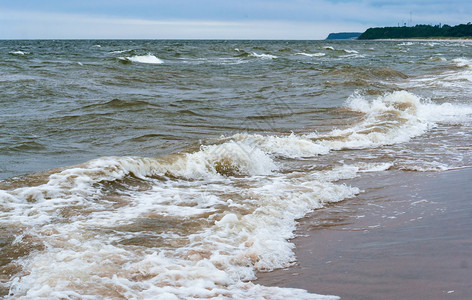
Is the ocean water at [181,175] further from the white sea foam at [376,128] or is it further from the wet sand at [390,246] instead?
the wet sand at [390,246]

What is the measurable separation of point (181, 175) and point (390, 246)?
131 inches

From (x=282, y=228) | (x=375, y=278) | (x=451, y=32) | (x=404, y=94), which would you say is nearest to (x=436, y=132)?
(x=404, y=94)

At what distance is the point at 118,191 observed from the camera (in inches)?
225

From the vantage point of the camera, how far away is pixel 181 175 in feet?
21.6

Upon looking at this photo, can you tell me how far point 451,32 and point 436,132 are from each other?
16462 cm

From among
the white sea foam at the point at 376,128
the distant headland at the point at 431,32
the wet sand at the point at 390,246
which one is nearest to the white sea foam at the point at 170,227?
the wet sand at the point at 390,246

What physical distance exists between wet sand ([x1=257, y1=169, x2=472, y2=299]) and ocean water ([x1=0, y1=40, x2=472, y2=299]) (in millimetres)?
183

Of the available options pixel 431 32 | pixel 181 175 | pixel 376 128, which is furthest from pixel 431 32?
pixel 181 175

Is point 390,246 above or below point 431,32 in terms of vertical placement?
below

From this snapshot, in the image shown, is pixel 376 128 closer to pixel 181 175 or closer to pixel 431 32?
pixel 181 175

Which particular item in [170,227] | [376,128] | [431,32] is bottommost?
[170,227]

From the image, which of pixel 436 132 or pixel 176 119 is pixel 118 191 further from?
pixel 436 132

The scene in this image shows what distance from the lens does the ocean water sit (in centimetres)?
345

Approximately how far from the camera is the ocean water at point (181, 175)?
11.3 ft
